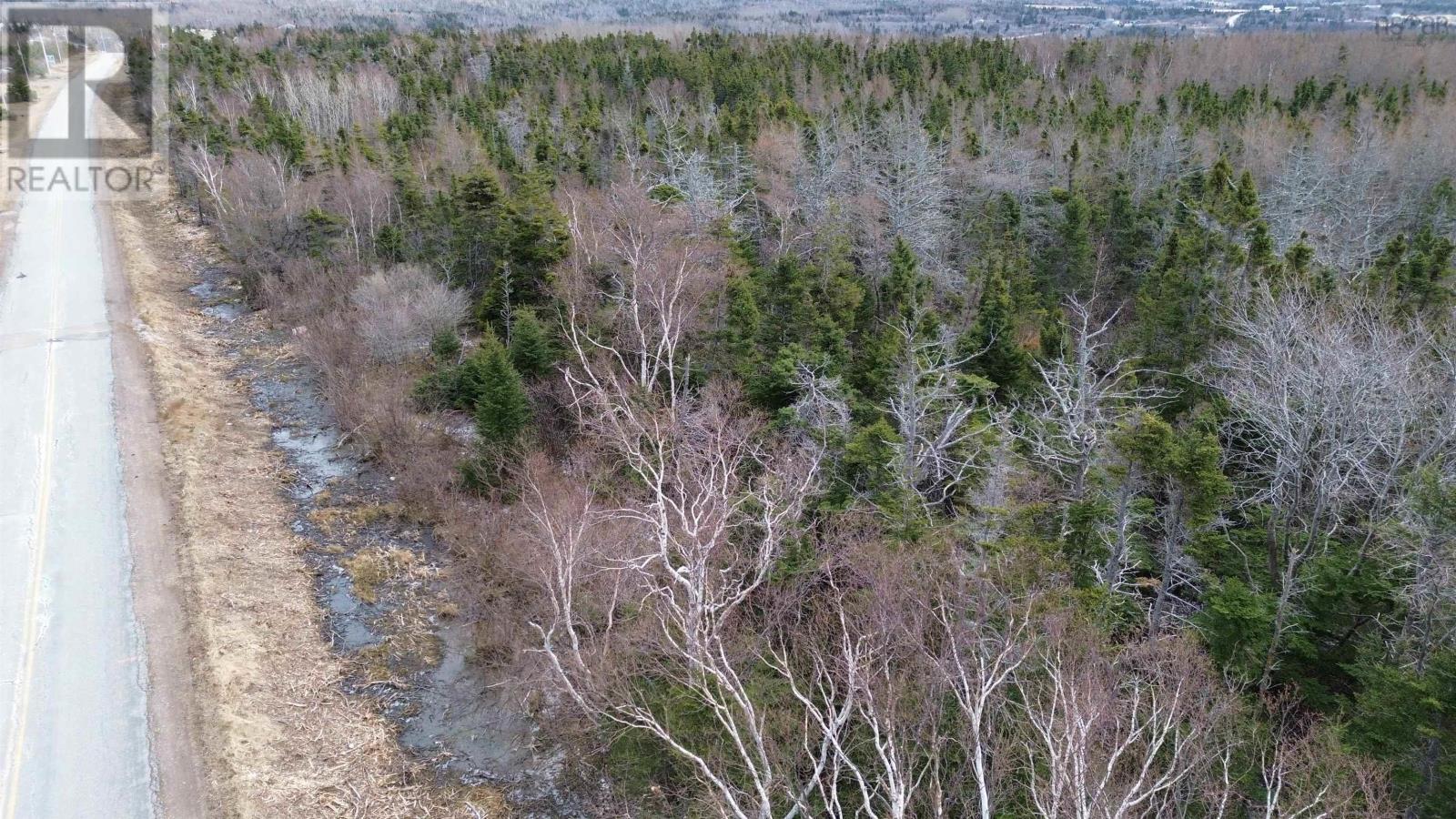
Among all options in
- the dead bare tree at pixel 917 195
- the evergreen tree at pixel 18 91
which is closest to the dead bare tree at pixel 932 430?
the dead bare tree at pixel 917 195

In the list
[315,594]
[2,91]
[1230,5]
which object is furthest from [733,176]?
[1230,5]

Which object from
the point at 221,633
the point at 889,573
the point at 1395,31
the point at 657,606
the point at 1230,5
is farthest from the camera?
the point at 1230,5

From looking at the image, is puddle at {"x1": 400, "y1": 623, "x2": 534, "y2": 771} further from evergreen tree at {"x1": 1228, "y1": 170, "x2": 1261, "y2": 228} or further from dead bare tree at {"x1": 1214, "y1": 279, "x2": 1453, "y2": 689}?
evergreen tree at {"x1": 1228, "y1": 170, "x2": 1261, "y2": 228}

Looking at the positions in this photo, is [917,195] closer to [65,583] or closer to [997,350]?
[997,350]

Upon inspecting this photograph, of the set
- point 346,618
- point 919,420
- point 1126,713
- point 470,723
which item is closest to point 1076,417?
point 919,420

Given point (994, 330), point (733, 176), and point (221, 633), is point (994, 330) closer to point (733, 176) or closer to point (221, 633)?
point (733, 176)

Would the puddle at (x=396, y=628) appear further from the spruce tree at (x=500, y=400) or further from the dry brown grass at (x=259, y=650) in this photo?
the spruce tree at (x=500, y=400)
